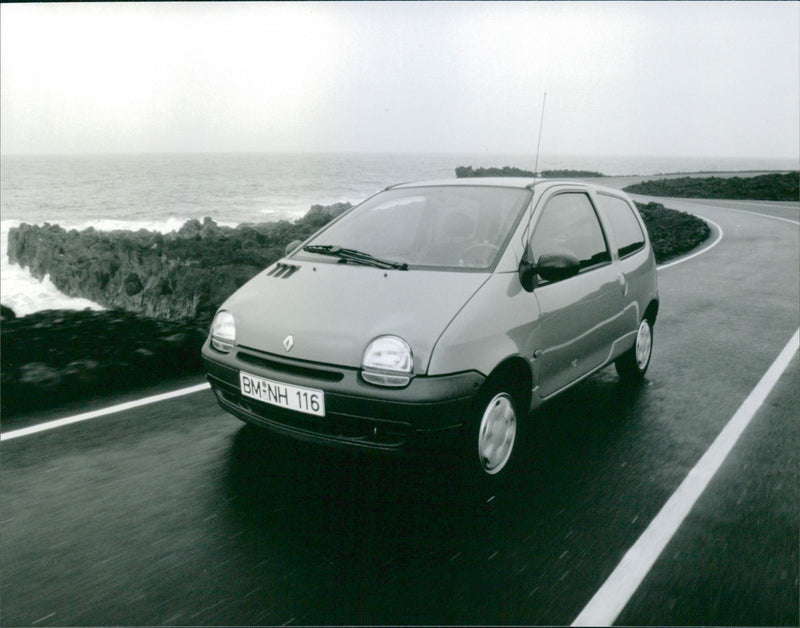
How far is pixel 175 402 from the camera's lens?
5285mm

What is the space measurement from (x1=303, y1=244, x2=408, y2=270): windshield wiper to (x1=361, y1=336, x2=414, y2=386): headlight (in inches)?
30.8

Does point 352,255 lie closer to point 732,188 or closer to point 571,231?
point 571,231

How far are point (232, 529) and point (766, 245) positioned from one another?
18.7 meters

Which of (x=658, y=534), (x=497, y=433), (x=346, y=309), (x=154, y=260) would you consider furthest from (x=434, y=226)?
(x=154, y=260)

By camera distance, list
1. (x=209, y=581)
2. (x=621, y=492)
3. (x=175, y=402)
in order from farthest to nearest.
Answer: (x=175, y=402) < (x=621, y=492) < (x=209, y=581)

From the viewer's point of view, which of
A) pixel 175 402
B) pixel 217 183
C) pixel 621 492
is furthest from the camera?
pixel 217 183

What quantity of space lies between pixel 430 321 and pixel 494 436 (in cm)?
75

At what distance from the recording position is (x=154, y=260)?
19.7m

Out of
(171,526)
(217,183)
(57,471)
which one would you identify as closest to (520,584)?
(171,526)

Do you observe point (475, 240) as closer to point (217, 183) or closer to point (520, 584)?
point (520, 584)

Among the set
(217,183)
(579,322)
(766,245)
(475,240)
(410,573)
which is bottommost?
(217,183)

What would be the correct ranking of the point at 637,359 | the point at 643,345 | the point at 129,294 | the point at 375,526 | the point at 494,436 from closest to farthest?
the point at 375,526 < the point at 494,436 < the point at 637,359 < the point at 643,345 < the point at 129,294

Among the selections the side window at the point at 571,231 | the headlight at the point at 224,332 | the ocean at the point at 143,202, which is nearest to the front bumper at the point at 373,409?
the headlight at the point at 224,332

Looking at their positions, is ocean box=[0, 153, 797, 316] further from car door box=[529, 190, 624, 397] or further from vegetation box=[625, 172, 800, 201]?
car door box=[529, 190, 624, 397]
